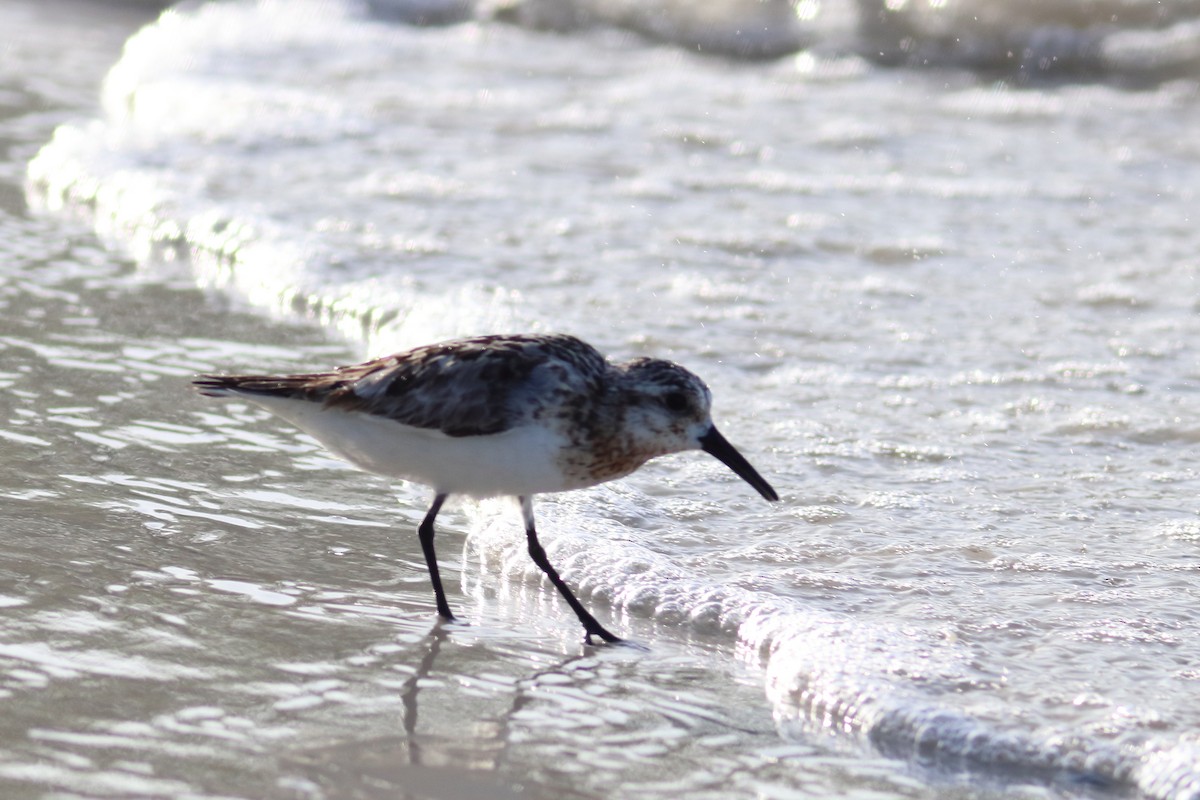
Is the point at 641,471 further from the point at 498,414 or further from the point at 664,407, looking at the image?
the point at 498,414

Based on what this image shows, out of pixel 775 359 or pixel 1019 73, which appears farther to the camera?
pixel 1019 73

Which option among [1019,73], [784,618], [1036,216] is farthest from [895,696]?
[1019,73]

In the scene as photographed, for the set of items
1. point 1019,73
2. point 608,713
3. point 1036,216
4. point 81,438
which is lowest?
point 608,713

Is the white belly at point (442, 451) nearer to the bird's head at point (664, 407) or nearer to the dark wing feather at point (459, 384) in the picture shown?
the dark wing feather at point (459, 384)

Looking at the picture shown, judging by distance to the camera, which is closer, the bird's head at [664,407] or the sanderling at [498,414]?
the sanderling at [498,414]

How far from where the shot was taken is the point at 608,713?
3.89 metres

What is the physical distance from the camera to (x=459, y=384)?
436 cm

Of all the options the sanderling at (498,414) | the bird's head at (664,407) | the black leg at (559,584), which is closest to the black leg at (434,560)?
the sanderling at (498,414)

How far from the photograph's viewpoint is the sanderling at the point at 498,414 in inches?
171

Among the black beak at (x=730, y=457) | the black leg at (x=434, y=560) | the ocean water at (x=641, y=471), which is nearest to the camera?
the ocean water at (x=641, y=471)

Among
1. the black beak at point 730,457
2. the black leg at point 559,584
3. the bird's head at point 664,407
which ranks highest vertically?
the bird's head at point 664,407

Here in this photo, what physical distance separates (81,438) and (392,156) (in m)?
4.89

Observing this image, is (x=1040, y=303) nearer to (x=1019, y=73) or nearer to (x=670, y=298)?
(x=670, y=298)

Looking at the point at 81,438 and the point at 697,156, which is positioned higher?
the point at 697,156
